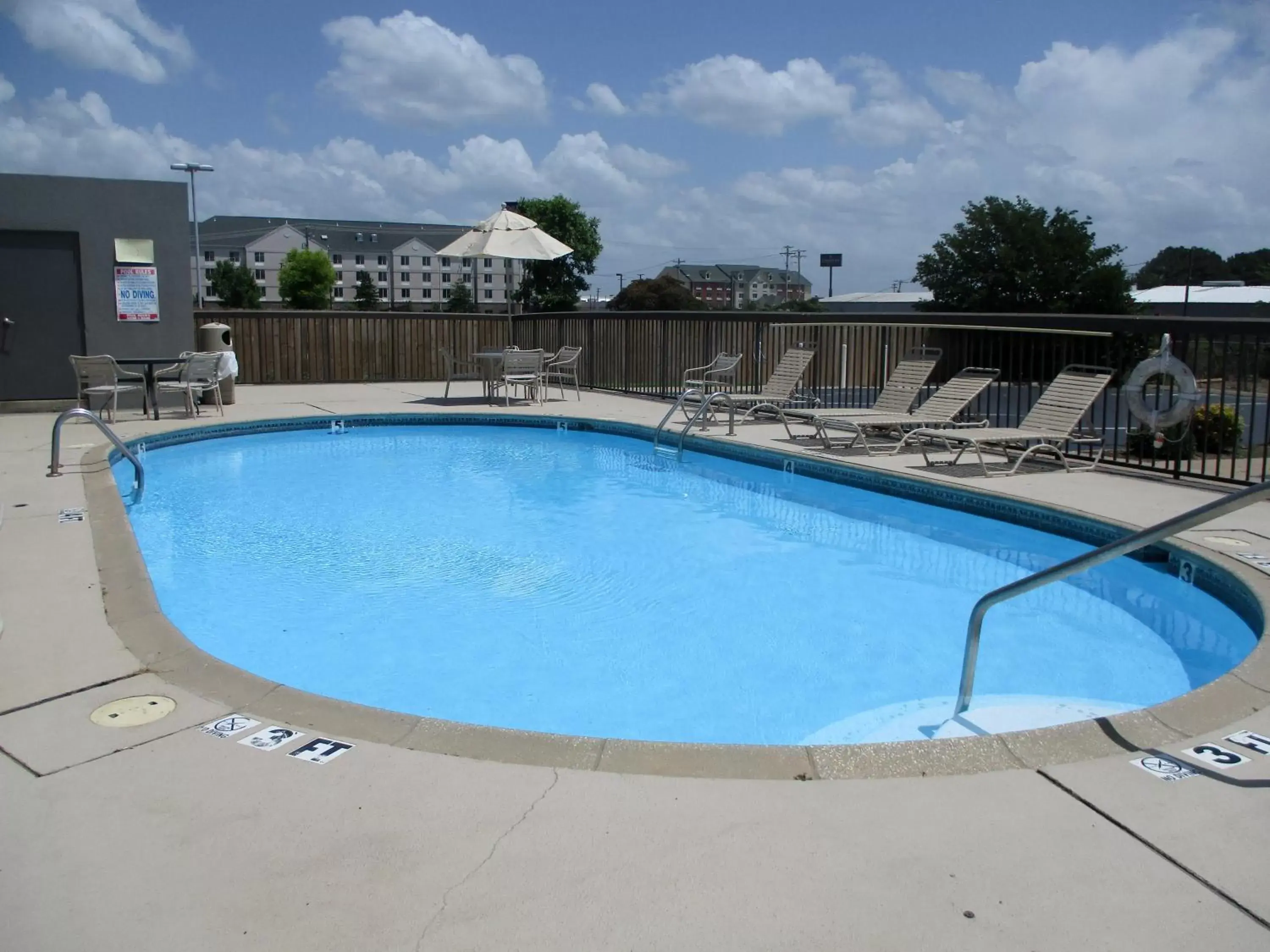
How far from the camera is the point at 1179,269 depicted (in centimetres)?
7606

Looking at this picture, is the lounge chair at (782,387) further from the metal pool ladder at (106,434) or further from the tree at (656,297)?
the tree at (656,297)

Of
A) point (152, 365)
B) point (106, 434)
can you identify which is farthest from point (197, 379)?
point (106, 434)

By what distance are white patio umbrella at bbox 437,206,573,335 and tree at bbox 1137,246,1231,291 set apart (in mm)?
67462

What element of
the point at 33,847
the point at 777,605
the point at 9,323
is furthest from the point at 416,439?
the point at 33,847

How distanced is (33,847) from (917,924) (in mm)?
1928

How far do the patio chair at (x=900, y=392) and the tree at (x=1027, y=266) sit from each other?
956 inches

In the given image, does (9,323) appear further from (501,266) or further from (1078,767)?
(501,266)

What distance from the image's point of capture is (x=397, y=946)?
1.91 metres

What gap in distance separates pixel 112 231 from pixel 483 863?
39.6 ft

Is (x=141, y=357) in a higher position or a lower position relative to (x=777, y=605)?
higher

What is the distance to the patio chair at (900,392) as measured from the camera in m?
9.48

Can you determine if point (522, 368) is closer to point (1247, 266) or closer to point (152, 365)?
point (152, 365)

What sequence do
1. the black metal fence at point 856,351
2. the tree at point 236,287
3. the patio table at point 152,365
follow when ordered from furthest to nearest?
1. the tree at point 236,287
2. the patio table at point 152,365
3. the black metal fence at point 856,351

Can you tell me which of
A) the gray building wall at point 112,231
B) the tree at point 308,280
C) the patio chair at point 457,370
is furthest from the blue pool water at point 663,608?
the tree at point 308,280
